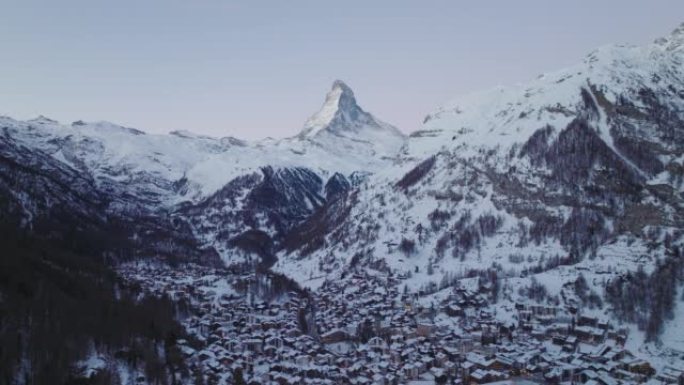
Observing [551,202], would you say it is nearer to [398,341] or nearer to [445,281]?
[445,281]

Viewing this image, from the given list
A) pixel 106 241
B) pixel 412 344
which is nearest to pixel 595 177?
pixel 412 344

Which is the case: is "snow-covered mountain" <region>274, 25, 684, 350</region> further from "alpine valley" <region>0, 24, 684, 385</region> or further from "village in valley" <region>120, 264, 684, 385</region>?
"village in valley" <region>120, 264, 684, 385</region>

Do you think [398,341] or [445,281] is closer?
[398,341]

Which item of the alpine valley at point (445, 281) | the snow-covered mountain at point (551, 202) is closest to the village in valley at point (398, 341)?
the alpine valley at point (445, 281)

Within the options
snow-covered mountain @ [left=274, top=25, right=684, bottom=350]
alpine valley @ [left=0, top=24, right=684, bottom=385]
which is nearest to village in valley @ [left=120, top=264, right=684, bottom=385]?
alpine valley @ [left=0, top=24, right=684, bottom=385]

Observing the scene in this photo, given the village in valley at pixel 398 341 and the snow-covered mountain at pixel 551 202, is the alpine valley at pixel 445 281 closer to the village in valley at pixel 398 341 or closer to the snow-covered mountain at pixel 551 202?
the village in valley at pixel 398 341

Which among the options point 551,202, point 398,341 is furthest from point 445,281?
point 398,341
